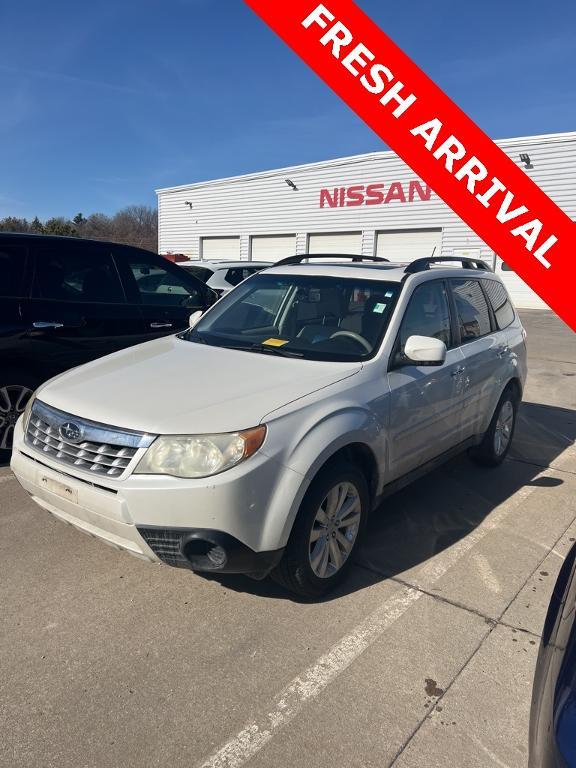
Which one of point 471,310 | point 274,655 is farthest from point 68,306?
point 274,655

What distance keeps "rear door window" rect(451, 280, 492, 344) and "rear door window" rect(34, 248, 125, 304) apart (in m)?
2.93

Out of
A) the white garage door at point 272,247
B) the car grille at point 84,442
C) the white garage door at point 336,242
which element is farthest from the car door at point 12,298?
the white garage door at point 272,247

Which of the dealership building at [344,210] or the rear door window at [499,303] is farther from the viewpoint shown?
the dealership building at [344,210]

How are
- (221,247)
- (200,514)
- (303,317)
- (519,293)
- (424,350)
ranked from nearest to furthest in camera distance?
(200,514)
(424,350)
(303,317)
(519,293)
(221,247)

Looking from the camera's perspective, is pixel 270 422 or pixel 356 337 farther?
pixel 356 337

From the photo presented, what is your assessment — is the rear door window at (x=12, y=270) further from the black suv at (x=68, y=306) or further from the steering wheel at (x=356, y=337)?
the steering wheel at (x=356, y=337)

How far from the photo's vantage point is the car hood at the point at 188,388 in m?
2.72

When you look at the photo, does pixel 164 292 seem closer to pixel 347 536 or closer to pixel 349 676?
pixel 347 536

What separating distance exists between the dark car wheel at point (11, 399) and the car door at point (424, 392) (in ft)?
9.66

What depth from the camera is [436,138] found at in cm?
232

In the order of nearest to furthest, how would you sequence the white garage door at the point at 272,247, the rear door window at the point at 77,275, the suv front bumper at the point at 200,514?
1. the suv front bumper at the point at 200,514
2. the rear door window at the point at 77,275
3. the white garage door at the point at 272,247

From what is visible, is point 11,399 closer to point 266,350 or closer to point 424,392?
point 266,350

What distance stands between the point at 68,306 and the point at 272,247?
2494 centimetres

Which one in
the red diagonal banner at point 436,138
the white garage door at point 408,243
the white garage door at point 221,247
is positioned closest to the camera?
the red diagonal banner at point 436,138
